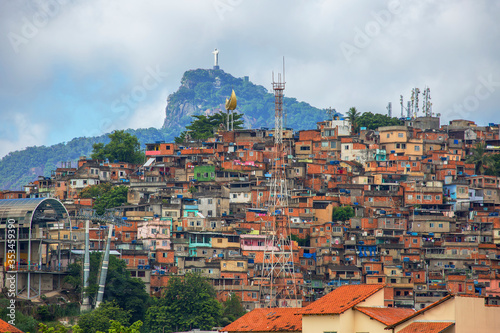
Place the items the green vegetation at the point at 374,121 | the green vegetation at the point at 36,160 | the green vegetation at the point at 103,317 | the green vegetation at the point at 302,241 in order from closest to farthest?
the green vegetation at the point at 103,317 → the green vegetation at the point at 302,241 → the green vegetation at the point at 374,121 → the green vegetation at the point at 36,160

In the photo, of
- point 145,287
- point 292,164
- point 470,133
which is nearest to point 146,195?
point 292,164

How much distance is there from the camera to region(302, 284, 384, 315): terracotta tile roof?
29250 millimetres

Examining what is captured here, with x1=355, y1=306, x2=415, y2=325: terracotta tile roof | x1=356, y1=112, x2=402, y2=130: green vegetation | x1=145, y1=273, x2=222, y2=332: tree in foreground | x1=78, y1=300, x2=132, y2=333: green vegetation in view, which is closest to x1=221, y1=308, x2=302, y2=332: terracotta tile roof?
x1=355, y1=306, x2=415, y2=325: terracotta tile roof

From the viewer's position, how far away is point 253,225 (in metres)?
69.6

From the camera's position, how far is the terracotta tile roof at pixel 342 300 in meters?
29.2

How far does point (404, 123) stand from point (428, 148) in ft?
17.7

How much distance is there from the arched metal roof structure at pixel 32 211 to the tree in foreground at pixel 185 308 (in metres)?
7.70

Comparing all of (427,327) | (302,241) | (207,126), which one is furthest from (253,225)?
(427,327)

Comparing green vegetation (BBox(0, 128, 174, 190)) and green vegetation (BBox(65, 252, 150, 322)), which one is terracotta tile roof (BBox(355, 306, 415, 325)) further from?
green vegetation (BBox(0, 128, 174, 190))

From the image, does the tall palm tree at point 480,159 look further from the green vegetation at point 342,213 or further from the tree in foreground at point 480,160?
the green vegetation at point 342,213

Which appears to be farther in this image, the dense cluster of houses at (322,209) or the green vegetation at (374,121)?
the green vegetation at (374,121)

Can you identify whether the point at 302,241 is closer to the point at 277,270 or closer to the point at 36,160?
the point at 277,270

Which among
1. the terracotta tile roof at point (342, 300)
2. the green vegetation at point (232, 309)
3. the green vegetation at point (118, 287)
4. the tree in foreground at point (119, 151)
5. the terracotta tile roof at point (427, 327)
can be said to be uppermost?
the tree in foreground at point (119, 151)

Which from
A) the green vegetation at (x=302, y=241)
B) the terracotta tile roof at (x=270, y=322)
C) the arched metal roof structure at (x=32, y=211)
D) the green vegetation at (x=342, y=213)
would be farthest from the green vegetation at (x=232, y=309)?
the terracotta tile roof at (x=270, y=322)
